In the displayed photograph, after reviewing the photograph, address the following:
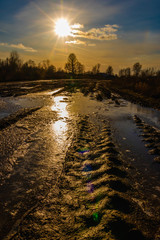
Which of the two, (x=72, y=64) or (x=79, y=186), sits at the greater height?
(x=72, y=64)

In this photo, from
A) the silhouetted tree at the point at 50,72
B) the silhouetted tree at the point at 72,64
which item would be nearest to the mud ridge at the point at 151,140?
the silhouetted tree at the point at 50,72

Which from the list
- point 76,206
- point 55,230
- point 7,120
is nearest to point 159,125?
point 76,206

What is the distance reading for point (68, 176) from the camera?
2525 mm

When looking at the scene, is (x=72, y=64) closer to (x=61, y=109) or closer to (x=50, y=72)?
(x=50, y=72)

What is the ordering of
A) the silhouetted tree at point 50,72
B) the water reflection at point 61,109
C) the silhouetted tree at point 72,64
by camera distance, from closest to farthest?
1. the water reflection at point 61,109
2. the silhouetted tree at point 50,72
3. the silhouetted tree at point 72,64

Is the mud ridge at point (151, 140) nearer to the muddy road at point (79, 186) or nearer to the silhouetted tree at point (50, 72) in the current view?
the muddy road at point (79, 186)

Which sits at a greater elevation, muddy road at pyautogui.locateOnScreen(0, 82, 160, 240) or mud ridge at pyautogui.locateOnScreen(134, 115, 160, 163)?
mud ridge at pyautogui.locateOnScreen(134, 115, 160, 163)

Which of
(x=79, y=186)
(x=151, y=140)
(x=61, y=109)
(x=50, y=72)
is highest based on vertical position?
(x=50, y=72)

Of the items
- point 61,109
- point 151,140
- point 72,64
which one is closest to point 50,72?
point 72,64

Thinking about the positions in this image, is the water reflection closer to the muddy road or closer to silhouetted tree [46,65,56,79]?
the muddy road

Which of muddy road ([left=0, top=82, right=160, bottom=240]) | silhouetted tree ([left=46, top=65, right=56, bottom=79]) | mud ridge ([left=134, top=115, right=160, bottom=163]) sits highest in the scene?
silhouetted tree ([left=46, top=65, right=56, bottom=79])

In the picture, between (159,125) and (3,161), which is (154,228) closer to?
(3,161)

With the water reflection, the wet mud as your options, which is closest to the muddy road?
the wet mud

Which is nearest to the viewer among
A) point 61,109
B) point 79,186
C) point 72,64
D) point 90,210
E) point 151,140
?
point 90,210
